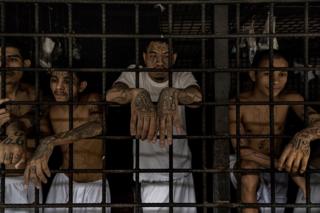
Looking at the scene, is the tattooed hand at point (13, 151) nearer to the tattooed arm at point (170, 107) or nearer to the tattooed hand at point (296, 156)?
the tattooed arm at point (170, 107)

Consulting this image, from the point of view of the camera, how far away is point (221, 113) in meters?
2.46

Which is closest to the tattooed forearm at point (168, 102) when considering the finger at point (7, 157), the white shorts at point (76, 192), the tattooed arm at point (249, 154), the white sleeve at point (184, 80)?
the white sleeve at point (184, 80)

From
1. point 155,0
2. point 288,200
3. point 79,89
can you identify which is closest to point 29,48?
point 79,89

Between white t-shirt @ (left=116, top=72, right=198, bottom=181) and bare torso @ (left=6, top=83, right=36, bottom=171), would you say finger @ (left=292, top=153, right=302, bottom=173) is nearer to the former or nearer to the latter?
white t-shirt @ (left=116, top=72, right=198, bottom=181)

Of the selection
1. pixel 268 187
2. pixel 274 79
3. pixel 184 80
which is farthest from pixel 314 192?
pixel 184 80

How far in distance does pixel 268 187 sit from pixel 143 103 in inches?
45.3

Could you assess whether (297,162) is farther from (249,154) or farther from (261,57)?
(261,57)

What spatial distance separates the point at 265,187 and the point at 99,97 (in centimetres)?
112

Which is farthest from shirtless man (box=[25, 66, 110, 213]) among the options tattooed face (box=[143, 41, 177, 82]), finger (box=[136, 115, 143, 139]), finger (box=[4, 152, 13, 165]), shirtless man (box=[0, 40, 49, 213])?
finger (box=[136, 115, 143, 139])

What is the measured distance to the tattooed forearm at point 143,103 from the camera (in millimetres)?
2182

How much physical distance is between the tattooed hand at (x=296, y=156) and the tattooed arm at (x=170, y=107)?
0.49 meters

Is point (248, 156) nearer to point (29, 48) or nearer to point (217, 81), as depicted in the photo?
point (217, 81)

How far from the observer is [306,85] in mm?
2363

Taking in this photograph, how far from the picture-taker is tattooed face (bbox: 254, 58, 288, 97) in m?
2.86
